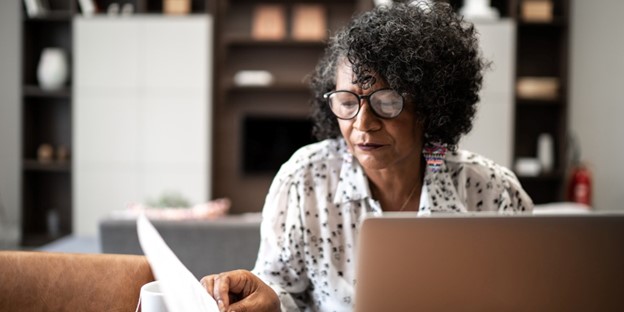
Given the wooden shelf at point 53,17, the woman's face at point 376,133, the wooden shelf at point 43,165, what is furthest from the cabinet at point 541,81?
the woman's face at point 376,133

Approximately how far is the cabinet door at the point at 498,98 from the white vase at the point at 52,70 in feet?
10.0

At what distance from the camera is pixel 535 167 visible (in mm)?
4570

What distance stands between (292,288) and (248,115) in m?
3.84

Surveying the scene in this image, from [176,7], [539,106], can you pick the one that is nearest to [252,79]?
[176,7]

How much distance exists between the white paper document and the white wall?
407 centimetres

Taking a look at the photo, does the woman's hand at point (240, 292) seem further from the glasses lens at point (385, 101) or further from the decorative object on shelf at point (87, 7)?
the decorative object on shelf at point (87, 7)

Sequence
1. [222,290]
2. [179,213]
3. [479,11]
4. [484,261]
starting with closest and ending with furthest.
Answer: [484,261] < [222,290] < [179,213] < [479,11]

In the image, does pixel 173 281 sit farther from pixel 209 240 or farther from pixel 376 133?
pixel 209 240

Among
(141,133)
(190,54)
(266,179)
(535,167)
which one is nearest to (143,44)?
(190,54)

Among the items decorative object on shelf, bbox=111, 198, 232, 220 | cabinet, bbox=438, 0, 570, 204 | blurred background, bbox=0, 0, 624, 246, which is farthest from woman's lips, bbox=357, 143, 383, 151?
cabinet, bbox=438, 0, 570, 204

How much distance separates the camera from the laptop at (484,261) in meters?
0.72

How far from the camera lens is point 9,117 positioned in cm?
497

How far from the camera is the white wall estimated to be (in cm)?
427

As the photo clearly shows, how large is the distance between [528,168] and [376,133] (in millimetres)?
3756
